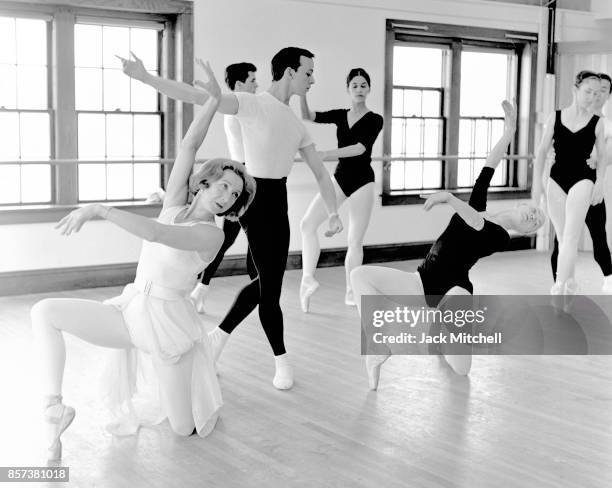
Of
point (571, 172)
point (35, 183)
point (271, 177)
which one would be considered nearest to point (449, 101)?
point (571, 172)

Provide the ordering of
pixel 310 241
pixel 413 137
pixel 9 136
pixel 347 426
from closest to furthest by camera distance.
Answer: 1. pixel 347 426
2. pixel 310 241
3. pixel 9 136
4. pixel 413 137

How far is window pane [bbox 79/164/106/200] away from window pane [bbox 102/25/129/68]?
2.42ft

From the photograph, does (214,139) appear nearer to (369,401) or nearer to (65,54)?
(65,54)

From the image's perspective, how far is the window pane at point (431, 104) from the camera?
28.4ft

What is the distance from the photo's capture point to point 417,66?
8539mm

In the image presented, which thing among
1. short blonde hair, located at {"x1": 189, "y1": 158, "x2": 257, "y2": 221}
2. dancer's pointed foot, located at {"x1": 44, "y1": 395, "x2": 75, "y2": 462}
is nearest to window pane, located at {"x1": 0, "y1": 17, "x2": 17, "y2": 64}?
short blonde hair, located at {"x1": 189, "y1": 158, "x2": 257, "y2": 221}

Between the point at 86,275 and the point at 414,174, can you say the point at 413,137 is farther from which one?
the point at 86,275

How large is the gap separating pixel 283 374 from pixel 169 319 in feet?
3.15

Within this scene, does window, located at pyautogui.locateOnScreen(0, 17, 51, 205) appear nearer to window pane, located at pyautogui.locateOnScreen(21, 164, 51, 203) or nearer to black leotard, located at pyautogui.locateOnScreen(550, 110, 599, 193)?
window pane, located at pyautogui.locateOnScreen(21, 164, 51, 203)

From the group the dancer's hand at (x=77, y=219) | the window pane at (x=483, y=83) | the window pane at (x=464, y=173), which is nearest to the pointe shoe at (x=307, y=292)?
the dancer's hand at (x=77, y=219)

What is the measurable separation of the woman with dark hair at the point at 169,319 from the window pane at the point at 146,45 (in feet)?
12.0

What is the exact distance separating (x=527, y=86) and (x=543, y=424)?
6202 millimetres

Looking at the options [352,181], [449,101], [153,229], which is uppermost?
[449,101]

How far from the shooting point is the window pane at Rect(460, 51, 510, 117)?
29.3ft
